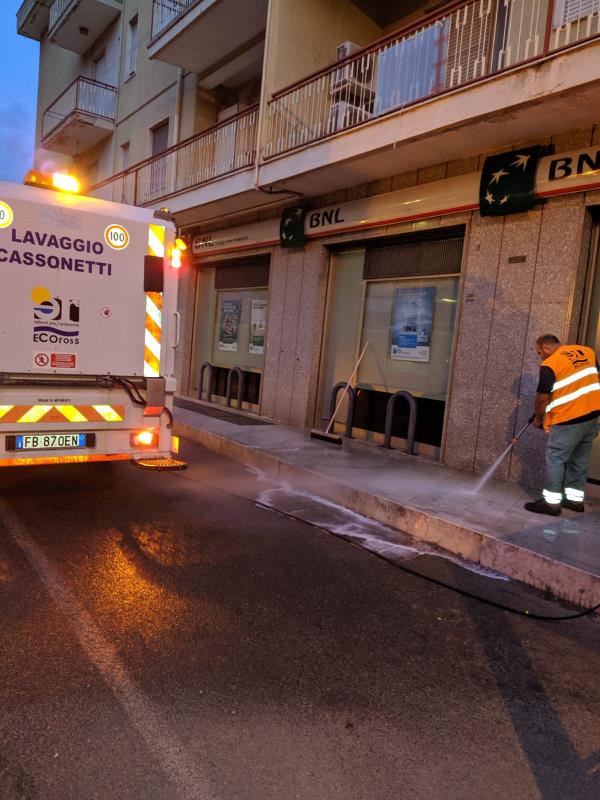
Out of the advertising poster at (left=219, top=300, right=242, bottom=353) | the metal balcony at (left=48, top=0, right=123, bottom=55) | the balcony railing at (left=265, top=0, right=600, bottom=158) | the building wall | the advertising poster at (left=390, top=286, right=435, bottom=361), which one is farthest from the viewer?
the metal balcony at (left=48, top=0, right=123, bottom=55)

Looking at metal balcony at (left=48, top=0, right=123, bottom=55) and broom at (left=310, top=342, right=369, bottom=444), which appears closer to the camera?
broom at (left=310, top=342, right=369, bottom=444)

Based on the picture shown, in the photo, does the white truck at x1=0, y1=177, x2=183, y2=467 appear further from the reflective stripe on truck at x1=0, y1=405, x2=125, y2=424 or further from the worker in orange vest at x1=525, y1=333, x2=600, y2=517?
the worker in orange vest at x1=525, y1=333, x2=600, y2=517

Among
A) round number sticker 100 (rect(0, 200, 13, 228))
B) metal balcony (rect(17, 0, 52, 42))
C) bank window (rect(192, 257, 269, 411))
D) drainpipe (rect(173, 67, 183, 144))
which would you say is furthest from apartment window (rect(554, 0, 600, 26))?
metal balcony (rect(17, 0, 52, 42))

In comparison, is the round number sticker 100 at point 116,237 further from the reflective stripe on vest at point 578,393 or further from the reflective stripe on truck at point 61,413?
the reflective stripe on vest at point 578,393

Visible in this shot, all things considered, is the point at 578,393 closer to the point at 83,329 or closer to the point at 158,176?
the point at 83,329

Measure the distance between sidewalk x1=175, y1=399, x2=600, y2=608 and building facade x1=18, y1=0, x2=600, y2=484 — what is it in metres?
0.83

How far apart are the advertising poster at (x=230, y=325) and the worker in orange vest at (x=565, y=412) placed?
7984 mm

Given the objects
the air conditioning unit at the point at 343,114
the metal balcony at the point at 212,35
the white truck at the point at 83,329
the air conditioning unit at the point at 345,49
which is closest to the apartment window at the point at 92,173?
the metal balcony at the point at 212,35

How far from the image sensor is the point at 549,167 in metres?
6.55

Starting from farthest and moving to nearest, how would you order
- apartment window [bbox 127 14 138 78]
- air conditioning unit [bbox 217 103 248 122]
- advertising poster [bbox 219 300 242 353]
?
apartment window [bbox 127 14 138 78]
air conditioning unit [bbox 217 103 248 122]
advertising poster [bbox 219 300 242 353]

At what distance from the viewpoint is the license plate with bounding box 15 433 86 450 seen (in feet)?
16.2

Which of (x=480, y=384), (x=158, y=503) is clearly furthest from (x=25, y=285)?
(x=480, y=384)

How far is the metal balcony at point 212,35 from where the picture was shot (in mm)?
10898

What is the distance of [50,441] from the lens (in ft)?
16.6
